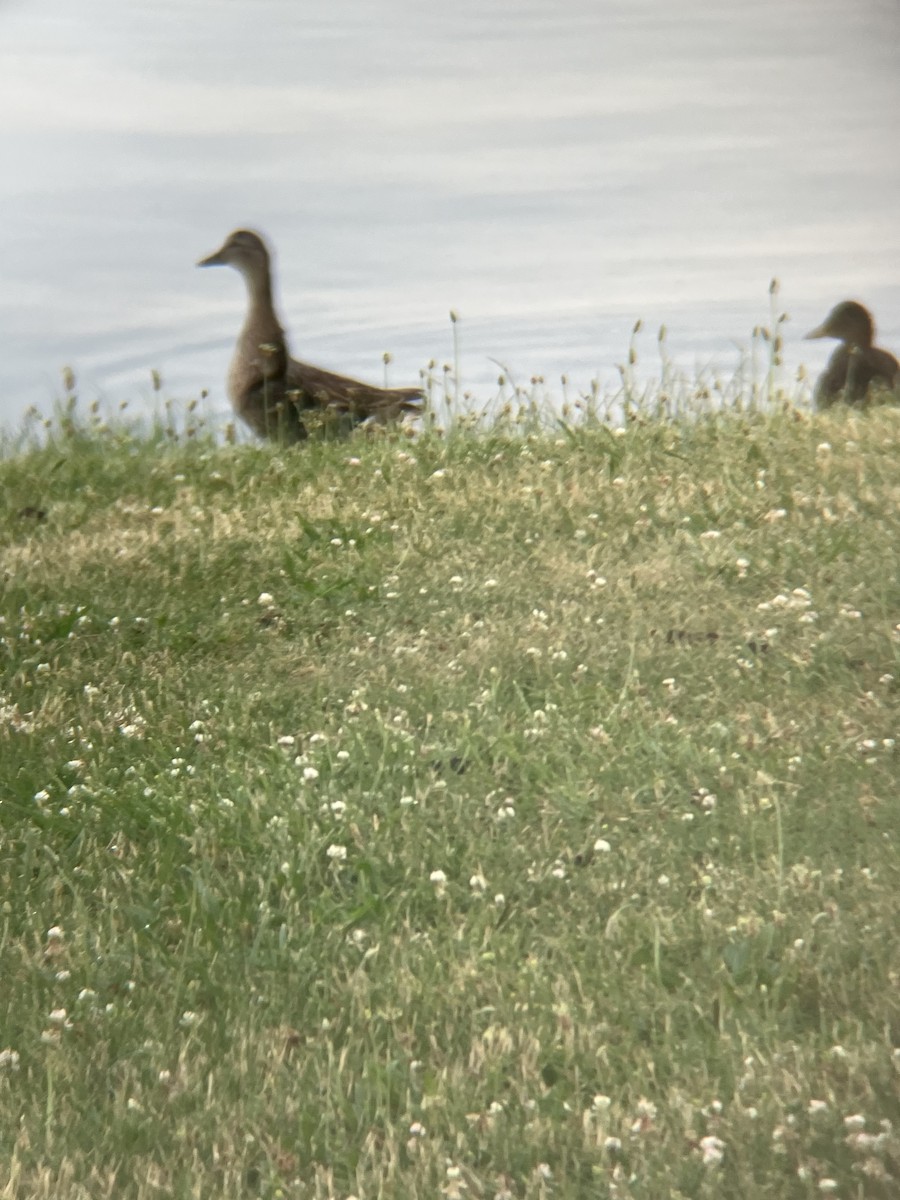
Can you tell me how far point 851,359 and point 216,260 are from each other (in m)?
3.85

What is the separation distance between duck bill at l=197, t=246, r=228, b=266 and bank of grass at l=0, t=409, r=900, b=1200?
104 inches

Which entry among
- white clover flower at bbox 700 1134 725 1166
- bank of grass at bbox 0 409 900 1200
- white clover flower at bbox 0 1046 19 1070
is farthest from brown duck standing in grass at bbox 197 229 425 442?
white clover flower at bbox 700 1134 725 1166

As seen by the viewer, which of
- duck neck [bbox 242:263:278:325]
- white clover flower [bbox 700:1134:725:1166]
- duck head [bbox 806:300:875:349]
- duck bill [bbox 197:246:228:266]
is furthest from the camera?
duck neck [bbox 242:263:278:325]

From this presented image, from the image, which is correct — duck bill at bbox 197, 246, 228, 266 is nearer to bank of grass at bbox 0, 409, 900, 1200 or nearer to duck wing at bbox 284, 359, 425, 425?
duck wing at bbox 284, 359, 425, 425

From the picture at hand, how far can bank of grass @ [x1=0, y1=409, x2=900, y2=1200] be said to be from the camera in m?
3.24

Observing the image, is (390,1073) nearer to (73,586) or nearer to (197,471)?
(73,586)

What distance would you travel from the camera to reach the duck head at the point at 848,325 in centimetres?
895

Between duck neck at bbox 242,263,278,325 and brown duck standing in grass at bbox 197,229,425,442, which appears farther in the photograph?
duck neck at bbox 242,263,278,325

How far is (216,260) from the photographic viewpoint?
9336 millimetres

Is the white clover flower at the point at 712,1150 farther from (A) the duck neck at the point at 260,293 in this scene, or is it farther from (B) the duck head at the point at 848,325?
(A) the duck neck at the point at 260,293

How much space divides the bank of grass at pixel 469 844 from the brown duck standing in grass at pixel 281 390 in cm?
186

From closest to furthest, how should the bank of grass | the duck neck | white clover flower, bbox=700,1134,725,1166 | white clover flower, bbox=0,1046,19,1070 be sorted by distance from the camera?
white clover flower, bbox=700,1134,725,1166 → the bank of grass → white clover flower, bbox=0,1046,19,1070 → the duck neck

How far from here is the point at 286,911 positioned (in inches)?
163

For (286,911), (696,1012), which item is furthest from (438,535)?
(696,1012)
